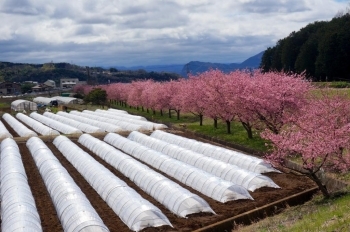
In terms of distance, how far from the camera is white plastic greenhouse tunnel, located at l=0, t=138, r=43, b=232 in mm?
13094

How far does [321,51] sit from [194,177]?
1709 inches

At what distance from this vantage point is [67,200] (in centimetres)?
1532

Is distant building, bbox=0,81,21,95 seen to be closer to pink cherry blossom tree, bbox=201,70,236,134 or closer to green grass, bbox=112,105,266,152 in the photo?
green grass, bbox=112,105,266,152

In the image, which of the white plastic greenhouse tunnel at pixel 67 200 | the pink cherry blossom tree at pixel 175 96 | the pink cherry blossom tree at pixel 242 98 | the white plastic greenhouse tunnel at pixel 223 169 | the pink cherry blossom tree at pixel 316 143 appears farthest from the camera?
the pink cherry blossom tree at pixel 175 96

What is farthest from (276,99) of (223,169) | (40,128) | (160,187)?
(40,128)

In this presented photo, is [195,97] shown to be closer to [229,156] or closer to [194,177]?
[229,156]

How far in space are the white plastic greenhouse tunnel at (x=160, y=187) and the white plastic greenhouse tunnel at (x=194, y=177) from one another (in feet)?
4.97

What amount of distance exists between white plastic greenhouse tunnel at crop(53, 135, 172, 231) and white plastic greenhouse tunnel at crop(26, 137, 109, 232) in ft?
3.70

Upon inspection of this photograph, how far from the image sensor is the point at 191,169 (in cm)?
1989

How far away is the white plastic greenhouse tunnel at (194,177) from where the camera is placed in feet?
55.3

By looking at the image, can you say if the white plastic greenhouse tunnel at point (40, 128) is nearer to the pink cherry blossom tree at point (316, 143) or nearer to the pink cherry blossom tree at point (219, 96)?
the pink cherry blossom tree at point (219, 96)

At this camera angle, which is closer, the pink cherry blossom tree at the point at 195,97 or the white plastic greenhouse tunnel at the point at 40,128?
the white plastic greenhouse tunnel at the point at 40,128

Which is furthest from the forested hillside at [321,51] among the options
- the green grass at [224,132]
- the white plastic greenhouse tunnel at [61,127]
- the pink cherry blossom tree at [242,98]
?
the white plastic greenhouse tunnel at [61,127]

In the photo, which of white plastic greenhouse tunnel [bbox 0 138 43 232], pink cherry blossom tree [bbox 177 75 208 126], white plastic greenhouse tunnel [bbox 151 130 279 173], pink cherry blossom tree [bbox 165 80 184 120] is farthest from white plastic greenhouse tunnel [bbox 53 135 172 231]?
pink cherry blossom tree [bbox 165 80 184 120]
